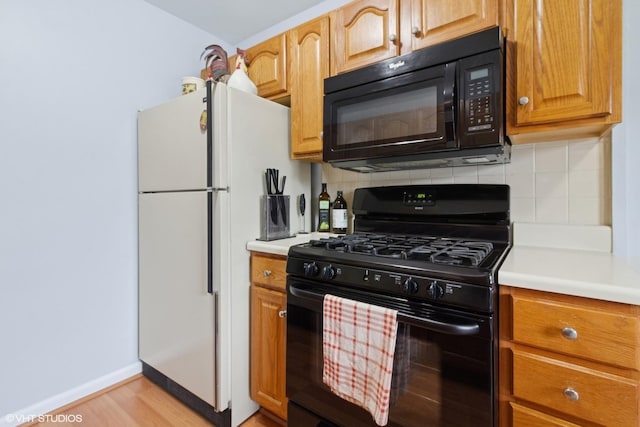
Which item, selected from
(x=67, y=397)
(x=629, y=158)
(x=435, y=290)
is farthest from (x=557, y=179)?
(x=67, y=397)

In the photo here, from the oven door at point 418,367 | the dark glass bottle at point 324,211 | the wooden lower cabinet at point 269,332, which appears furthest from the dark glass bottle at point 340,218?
the oven door at point 418,367

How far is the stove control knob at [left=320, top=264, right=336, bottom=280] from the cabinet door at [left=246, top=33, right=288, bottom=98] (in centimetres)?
116

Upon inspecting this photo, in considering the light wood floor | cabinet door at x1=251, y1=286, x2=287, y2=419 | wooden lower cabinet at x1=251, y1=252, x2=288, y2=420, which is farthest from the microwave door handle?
the light wood floor

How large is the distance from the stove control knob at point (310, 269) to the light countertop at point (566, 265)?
179 millimetres

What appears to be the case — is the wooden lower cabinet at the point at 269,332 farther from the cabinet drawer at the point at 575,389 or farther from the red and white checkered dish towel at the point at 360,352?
the cabinet drawer at the point at 575,389

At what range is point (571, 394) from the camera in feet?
2.69

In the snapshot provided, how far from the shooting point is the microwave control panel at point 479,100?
3.74 feet

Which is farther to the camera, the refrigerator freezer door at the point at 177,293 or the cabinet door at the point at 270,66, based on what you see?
the cabinet door at the point at 270,66

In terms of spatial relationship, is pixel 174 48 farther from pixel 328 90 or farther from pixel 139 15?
pixel 328 90

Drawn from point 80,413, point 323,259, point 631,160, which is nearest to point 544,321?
point 323,259

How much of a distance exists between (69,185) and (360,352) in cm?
181

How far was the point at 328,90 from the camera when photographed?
5.07 feet

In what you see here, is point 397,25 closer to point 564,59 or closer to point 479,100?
point 479,100

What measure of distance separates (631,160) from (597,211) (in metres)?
0.23
